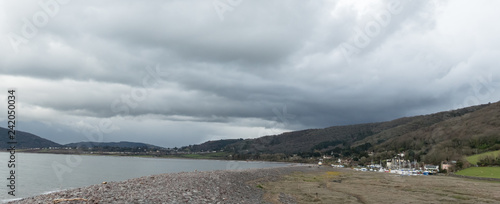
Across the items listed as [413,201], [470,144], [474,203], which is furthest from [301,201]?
[470,144]

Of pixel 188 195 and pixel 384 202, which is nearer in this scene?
pixel 188 195

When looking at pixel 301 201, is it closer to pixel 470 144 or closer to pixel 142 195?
pixel 142 195

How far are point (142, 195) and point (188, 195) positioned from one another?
3.94 meters

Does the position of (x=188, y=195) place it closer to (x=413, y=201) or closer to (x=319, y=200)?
(x=319, y=200)

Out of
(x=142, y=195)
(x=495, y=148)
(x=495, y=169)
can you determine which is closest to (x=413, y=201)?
(x=142, y=195)

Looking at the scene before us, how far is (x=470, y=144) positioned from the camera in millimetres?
170000

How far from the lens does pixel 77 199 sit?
73.0 ft

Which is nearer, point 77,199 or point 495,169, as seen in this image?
point 77,199

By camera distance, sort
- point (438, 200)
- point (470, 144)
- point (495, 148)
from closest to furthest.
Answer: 1. point (438, 200)
2. point (495, 148)
3. point (470, 144)

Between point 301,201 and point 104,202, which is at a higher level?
point 104,202

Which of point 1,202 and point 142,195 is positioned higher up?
point 142,195

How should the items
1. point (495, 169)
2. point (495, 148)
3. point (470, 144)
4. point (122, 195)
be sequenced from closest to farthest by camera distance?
point (122, 195), point (495, 169), point (495, 148), point (470, 144)

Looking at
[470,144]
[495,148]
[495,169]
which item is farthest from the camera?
[470,144]

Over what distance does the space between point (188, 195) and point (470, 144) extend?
186m
